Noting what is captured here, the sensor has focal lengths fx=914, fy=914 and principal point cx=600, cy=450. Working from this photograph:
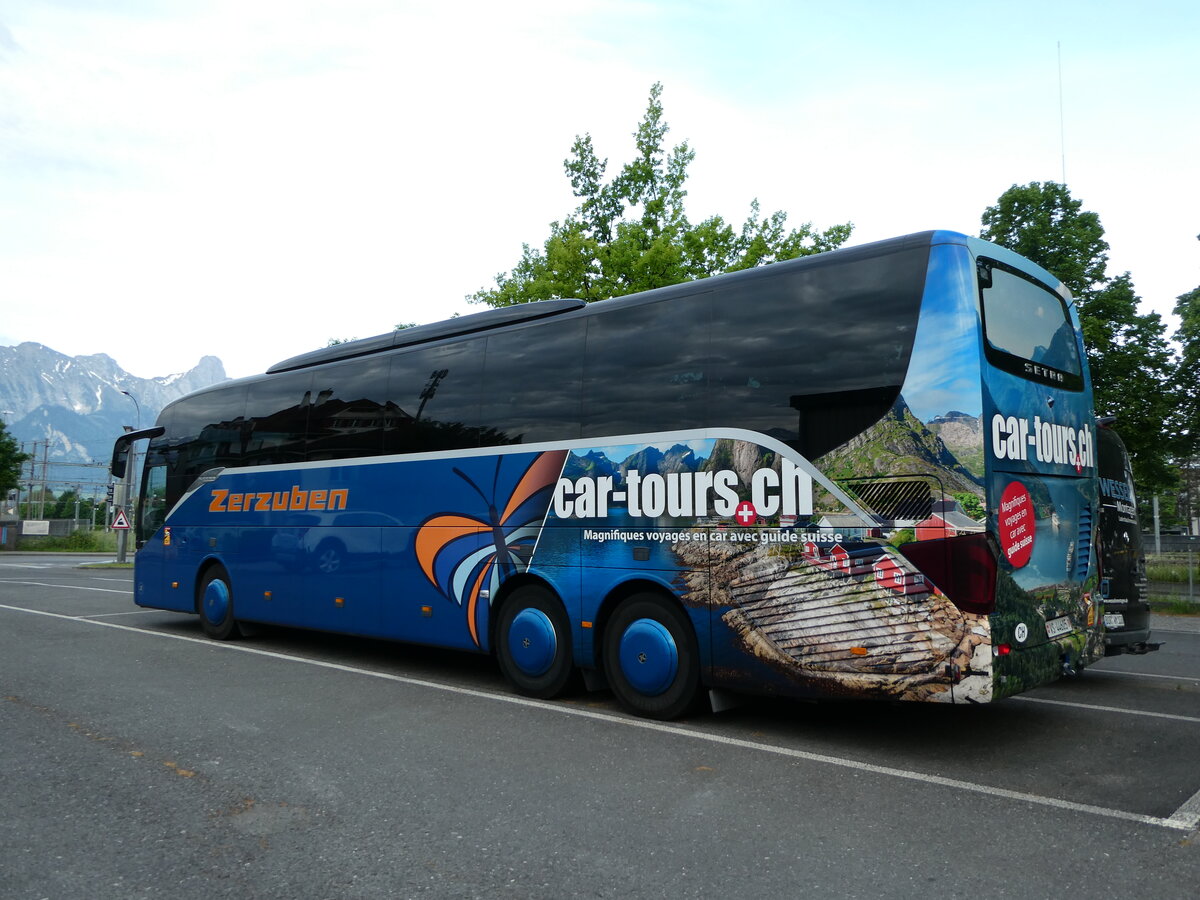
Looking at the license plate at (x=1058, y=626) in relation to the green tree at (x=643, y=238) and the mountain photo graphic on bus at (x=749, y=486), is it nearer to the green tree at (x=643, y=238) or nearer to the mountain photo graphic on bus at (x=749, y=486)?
the mountain photo graphic on bus at (x=749, y=486)

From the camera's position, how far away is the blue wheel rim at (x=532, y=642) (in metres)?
8.03

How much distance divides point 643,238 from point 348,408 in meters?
13.1

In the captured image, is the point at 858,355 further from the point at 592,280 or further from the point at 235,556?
the point at 592,280

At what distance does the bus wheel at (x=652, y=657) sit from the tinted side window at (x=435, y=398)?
8.01ft

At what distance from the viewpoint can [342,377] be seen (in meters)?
10.5

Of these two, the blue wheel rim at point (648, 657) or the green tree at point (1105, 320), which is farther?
the green tree at point (1105, 320)

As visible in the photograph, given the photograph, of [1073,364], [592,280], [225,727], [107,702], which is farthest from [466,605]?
[592,280]

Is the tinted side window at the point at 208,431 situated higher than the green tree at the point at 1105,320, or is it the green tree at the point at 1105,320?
the green tree at the point at 1105,320

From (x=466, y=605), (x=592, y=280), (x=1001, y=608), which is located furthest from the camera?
→ (x=592, y=280)

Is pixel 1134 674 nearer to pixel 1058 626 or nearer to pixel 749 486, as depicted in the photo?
pixel 1058 626

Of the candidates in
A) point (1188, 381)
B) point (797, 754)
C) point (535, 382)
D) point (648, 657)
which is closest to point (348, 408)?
point (535, 382)

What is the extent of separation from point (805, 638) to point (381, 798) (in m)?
2.92

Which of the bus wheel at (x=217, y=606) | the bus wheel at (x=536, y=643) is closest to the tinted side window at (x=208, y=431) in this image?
the bus wheel at (x=217, y=606)

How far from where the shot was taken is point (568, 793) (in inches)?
211
